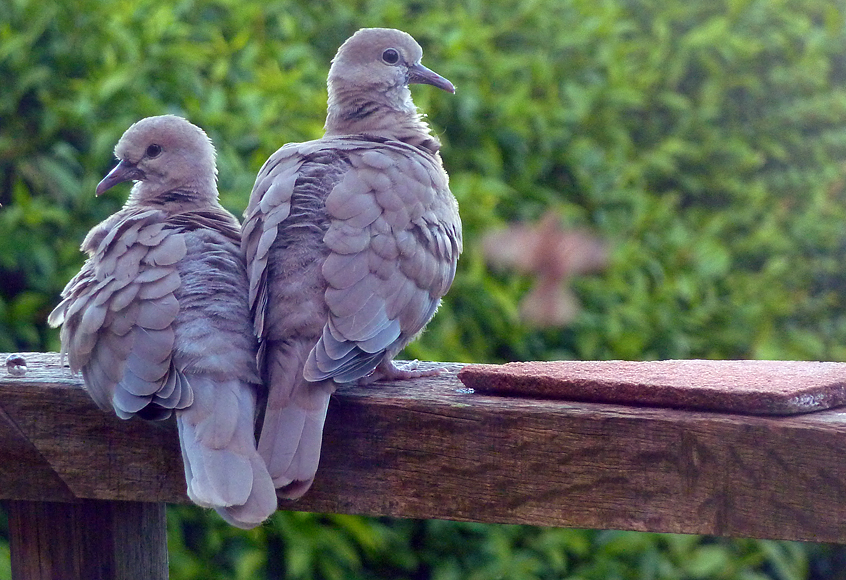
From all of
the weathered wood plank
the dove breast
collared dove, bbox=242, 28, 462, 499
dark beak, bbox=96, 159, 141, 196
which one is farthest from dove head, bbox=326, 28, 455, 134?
the weathered wood plank

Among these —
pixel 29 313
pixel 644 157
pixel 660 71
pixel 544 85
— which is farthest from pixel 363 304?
pixel 660 71

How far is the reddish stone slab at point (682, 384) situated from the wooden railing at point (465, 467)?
19 millimetres

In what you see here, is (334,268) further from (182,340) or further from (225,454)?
(225,454)

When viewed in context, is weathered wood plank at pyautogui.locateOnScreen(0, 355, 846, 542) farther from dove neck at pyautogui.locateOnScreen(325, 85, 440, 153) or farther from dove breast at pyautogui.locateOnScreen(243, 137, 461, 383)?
dove neck at pyautogui.locateOnScreen(325, 85, 440, 153)

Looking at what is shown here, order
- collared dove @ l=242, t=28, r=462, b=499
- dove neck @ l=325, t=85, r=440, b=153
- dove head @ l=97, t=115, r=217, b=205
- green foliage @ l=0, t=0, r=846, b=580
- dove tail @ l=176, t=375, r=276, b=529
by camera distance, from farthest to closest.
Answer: green foliage @ l=0, t=0, r=846, b=580 → dove neck @ l=325, t=85, r=440, b=153 → dove head @ l=97, t=115, r=217, b=205 → collared dove @ l=242, t=28, r=462, b=499 → dove tail @ l=176, t=375, r=276, b=529

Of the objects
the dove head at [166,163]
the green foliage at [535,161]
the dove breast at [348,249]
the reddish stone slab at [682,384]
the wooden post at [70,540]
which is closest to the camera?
the reddish stone slab at [682,384]

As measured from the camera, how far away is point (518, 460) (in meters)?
1.96

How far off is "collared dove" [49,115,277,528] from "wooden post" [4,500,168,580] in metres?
0.36

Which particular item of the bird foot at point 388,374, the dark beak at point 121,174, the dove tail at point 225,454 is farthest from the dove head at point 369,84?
the dove tail at point 225,454

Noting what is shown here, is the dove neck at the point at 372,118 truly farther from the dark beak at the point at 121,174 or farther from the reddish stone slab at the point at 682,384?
the reddish stone slab at the point at 682,384

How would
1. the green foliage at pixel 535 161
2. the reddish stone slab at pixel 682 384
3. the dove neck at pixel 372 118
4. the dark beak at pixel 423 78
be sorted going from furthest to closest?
the green foliage at pixel 535 161 → the dark beak at pixel 423 78 → the dove neck at pixel 372 118 → the reddish stone slab at pixel 682 384

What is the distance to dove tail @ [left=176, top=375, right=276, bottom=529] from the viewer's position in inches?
69.7

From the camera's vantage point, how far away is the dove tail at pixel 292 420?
1890 mm

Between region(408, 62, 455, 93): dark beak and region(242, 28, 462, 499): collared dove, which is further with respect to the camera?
region(408, 62, 455, 93): dark beak
